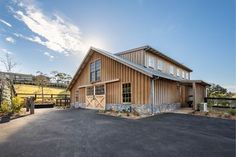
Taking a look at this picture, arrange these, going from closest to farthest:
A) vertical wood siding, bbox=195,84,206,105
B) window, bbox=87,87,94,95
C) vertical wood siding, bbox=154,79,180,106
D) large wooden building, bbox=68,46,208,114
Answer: large wooden building, bbox=68,46,208,114 → vertical wood siding, bbox=154,79,180,106 → window, bbox=87,87,94,95 → vertical wood siding, bbox=195,84,206,105

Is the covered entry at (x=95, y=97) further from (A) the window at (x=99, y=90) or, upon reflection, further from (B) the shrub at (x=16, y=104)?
(B) the shrub at (x=16, y=104)

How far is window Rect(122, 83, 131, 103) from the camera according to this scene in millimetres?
12241

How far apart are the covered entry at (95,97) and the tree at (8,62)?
25.5 ft

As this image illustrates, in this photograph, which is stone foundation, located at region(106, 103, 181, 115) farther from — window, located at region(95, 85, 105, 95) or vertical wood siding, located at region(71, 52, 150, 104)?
window, located at region(95, 85, 105, 95)

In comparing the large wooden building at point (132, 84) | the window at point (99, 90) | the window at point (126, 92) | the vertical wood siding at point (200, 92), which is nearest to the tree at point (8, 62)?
the large wooden building at point (132, 84)

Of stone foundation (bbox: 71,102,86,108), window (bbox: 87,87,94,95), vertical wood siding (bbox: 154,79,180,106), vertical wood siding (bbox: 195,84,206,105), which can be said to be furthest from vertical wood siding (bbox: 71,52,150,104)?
vertical wood siding (bbox: 195,84,206,105)

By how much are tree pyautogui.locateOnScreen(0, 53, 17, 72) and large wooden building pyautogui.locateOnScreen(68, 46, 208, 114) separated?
21.0ft

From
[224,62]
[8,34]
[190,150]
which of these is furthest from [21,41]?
[224,62]

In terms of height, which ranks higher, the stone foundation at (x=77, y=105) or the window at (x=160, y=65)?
the window at (x=160, y=65)

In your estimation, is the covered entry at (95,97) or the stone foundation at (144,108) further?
the covered entry at (95,97)

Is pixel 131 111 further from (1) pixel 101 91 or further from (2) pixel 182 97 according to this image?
(2) pixel 182 97

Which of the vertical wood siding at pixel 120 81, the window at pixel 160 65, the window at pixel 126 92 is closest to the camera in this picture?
Result: the vertical wood siding at pixel 120 81

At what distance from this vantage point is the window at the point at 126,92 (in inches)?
482

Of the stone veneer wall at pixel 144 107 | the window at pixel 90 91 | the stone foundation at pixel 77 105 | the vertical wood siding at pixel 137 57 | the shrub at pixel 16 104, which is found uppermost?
the vertical wood siding at pixel 137 57
